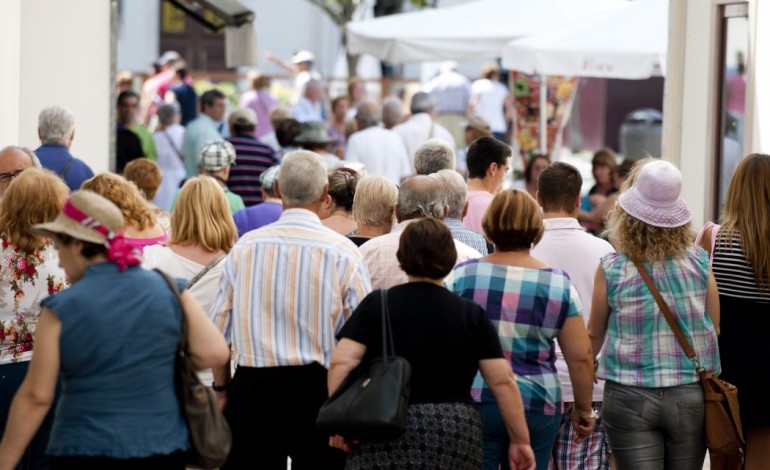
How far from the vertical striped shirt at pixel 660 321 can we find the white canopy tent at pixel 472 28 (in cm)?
952

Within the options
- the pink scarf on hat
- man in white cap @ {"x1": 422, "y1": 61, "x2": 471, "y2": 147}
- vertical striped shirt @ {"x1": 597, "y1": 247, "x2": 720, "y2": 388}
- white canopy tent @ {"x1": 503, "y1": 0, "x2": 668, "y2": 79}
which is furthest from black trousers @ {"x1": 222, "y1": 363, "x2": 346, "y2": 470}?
man in white cap @ {"x1": 422, "y1": 61, "x2": 471, "y2": 147}

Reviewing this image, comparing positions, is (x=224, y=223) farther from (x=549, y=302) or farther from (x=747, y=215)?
(x=747, y=215)

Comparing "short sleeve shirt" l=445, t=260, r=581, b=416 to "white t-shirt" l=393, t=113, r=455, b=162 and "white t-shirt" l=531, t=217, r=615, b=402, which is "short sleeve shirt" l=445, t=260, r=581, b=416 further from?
"white t-shirt" l=393, t=113, r=455, b=162

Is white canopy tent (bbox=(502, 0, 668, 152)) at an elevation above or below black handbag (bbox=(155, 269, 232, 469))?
above

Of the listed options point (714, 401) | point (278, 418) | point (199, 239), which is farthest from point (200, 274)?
point (714, 401)

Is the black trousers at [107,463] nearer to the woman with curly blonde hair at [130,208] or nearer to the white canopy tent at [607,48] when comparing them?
the woman with curly blonde hair at [130,208]

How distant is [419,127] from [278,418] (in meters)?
8.76

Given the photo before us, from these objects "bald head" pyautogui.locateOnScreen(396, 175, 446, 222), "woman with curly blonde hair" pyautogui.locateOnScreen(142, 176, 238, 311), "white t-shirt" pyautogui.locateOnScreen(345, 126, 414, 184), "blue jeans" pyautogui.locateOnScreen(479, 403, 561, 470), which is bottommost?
"blue jeans" pyautogui.locateOnScreen(479, 403, 561, 470)

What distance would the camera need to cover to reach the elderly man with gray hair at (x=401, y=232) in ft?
19.6

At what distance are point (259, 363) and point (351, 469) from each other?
0.67 metres

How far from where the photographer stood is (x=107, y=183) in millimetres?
6898

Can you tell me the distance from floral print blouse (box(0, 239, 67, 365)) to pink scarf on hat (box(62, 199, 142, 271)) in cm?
155

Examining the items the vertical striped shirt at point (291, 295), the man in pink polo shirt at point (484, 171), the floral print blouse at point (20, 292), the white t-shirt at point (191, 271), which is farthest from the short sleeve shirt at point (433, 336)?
the man in pink polo shirt at point (484, 171)

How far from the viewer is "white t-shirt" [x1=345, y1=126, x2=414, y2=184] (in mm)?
13133
